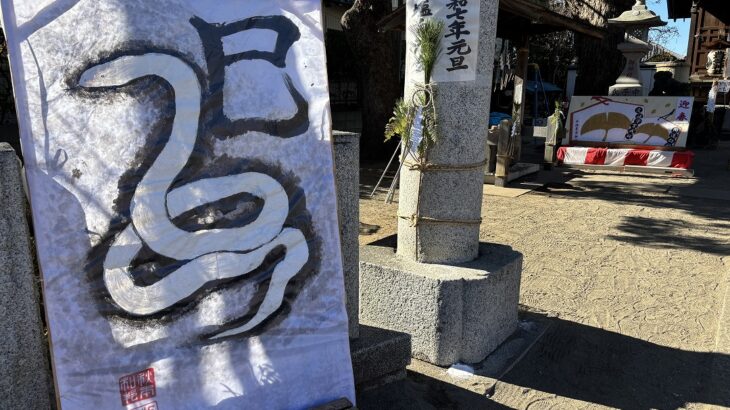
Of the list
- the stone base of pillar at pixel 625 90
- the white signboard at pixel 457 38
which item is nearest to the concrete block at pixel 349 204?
the white signboard at pixel 457 38

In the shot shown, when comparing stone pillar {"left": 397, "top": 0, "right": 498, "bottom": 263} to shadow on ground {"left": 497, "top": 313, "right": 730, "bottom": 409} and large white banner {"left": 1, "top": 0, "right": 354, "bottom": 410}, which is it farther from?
large white banner {"left": 1, "top": 0, "right": 354, "bottom": 410}

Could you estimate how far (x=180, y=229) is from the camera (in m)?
2.20

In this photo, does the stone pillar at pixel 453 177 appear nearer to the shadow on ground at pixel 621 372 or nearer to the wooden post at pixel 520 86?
the shadow on ground at pixel 621 372

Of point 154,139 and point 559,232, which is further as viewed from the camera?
point 559,232

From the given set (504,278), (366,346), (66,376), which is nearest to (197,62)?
(66,376)

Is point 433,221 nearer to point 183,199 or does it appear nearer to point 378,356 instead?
point 378,356

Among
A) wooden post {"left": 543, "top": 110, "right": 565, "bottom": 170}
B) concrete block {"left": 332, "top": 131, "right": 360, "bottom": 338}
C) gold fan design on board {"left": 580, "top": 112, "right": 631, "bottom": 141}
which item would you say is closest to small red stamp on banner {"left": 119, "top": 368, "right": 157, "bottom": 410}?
concrete block {"left": 332, "top": 131, "right": 360, "bottom": 338}

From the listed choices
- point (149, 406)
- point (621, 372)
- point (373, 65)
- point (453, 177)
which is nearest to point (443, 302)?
point (453, 177)

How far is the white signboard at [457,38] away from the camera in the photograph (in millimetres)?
3248

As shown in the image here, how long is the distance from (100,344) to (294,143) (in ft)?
3.80

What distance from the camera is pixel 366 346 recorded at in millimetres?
2945

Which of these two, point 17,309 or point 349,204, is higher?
point 349,204

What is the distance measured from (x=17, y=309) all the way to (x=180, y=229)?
2.12 ft

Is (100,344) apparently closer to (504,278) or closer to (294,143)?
(294,143)
